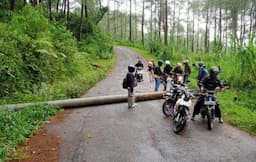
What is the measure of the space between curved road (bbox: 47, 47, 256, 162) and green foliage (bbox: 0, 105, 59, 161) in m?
0.66

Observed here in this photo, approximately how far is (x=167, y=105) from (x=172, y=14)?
50377mm

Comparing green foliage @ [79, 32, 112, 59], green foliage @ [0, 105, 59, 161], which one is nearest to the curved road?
green foliage @ [0, 105, 59, 161]

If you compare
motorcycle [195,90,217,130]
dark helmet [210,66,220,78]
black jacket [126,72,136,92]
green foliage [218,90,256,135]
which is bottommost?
green foliage [218,90,256,135]

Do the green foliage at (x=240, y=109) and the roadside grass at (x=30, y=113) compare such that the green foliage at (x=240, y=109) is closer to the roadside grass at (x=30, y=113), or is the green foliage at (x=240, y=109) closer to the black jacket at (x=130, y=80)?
the black jacket at (x=130, y=80)

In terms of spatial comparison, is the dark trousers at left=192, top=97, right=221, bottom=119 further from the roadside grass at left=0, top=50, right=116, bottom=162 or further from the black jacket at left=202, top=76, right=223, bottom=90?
the roadside grass at left=0, top=50, right=116, bottom=162

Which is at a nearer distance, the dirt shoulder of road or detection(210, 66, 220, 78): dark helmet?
the dirt shoulder of road

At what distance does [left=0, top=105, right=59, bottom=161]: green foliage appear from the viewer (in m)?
8.02

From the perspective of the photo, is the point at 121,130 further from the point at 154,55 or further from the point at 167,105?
the point at 154,55

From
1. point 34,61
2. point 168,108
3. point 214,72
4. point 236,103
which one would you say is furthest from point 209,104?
point 34,61

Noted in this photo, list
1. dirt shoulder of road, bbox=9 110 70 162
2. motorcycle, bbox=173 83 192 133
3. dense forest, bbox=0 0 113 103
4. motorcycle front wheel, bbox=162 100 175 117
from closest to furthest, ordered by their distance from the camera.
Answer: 1. dirt shoulder of road, bbox=9 110 70 162
2. motorcycle, bbox=173 83 192 133
3. motorcycle front wheel, bbox=162 100 175 117
4. dense forest, bbox=0 0 113 103

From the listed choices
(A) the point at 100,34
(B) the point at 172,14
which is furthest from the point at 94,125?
(B) the point at 172,14

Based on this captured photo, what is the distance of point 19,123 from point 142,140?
11.5 ft

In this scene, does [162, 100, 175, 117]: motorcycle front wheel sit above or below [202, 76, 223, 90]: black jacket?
below

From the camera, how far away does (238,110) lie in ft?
40.2
